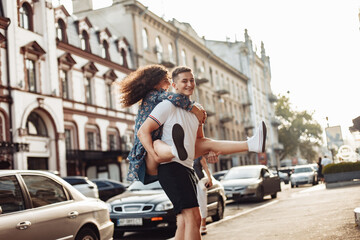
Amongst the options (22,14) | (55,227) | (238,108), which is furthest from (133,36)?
(55,227)

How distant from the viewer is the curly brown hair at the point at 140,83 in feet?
15.2

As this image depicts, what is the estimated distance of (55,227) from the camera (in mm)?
5996

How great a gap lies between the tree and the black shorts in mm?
88939

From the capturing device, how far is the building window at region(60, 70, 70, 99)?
2998 centimetres

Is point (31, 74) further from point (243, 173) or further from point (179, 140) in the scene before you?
point (179, 140)

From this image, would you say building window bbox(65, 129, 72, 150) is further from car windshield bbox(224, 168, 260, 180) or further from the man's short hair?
the man's short hair

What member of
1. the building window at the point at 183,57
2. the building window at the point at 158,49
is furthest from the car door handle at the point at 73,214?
the building window at the point at 183,57

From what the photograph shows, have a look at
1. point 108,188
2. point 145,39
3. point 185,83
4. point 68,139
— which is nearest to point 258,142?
point 185,83

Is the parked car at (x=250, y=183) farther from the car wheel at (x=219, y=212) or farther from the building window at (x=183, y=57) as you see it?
the building window at (x=183, y=57)

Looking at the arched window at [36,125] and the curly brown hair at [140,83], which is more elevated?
the arched window at [36,125]

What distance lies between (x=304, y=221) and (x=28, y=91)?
67.3 ft

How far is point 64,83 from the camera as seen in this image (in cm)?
3034

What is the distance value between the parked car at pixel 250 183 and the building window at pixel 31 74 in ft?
41.8

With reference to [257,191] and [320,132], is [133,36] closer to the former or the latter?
[257,191]
